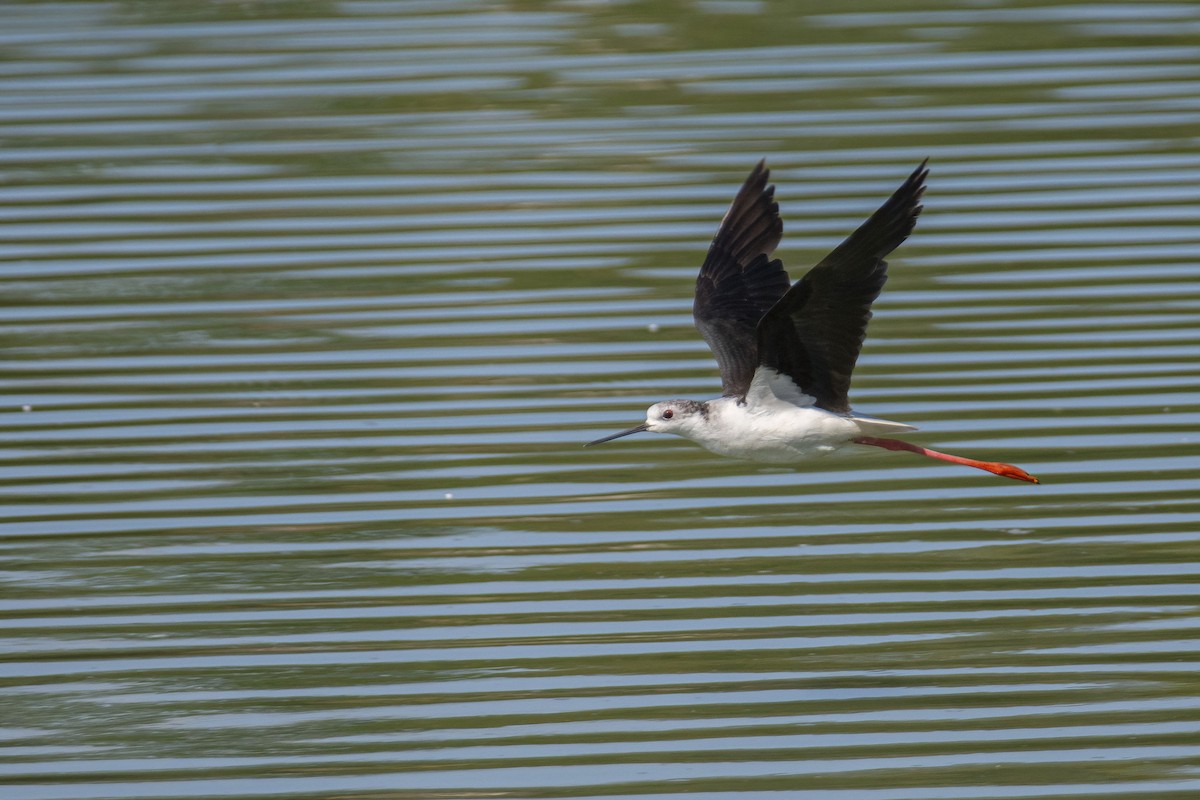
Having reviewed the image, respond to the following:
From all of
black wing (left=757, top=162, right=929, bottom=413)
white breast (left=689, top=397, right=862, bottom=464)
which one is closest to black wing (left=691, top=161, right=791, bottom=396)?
white breast (left=689, top=397, right=862, bottom=464)

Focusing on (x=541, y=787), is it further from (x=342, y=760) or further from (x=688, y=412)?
(x=688, y=412)

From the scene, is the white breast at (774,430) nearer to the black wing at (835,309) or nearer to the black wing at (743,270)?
the black wing at (835,309)

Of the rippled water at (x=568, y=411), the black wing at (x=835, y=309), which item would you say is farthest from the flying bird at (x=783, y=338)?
the rippled water at (x=568, y=411)

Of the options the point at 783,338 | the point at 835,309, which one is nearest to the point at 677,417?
the point at 783,338

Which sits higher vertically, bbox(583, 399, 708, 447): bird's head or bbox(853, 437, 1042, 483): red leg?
bbox(583, 399, 708, 447): bird's head

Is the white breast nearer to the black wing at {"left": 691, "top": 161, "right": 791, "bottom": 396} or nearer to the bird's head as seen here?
the bird's head

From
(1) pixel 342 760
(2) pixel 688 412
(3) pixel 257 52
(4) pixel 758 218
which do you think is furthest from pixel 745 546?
(3) pixel 257 52

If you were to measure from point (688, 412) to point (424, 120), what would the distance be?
16.6 feet

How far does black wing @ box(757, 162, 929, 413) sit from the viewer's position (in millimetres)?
6109

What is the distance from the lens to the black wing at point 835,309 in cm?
611

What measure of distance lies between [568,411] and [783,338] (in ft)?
6.66

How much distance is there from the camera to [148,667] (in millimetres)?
6750

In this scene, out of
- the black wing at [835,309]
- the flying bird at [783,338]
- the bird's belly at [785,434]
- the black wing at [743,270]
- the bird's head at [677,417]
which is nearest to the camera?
the black wing at [835,309]

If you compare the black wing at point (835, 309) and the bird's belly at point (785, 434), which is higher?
the black wing at point (835, 309)
